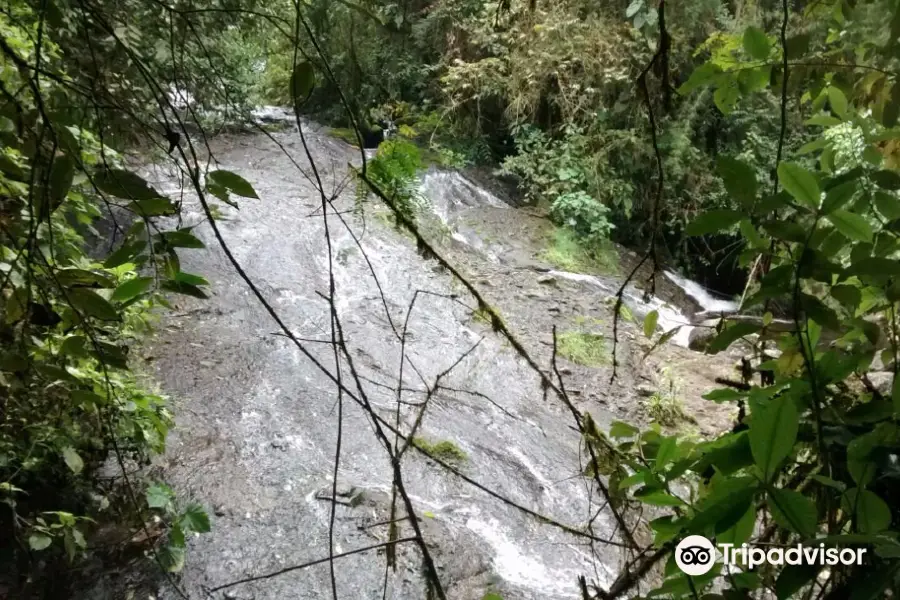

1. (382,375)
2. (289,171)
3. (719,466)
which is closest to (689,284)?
(382,375)

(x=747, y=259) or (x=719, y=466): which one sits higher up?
(x=747, y=259)

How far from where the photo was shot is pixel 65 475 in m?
2.41

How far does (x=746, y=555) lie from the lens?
88 cm

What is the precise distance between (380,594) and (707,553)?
2.45 m

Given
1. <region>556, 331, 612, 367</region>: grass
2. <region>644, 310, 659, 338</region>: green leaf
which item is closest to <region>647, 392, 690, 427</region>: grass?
<region>556, 331, 612, 367</region>: grass

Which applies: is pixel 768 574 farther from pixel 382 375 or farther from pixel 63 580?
pixel 382 375

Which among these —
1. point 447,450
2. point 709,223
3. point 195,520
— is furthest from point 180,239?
point 447,450

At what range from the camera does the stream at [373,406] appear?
3006 millimetres

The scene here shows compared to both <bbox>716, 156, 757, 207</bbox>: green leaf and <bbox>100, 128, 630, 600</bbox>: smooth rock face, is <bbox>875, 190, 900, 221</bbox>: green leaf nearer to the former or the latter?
<bbox>716, 156, 757, 207</bbox>: green leaf

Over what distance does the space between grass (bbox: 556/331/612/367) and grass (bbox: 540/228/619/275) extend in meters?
1.32

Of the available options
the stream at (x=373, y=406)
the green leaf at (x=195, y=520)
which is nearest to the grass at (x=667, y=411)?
the stream at (x=373, y=406)

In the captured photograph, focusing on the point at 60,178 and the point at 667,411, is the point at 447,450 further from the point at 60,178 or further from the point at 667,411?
the point at 60,178

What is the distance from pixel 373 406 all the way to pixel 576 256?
3.81 m

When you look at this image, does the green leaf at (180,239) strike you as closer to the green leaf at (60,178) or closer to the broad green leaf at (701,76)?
the green leaf at (60,178)
